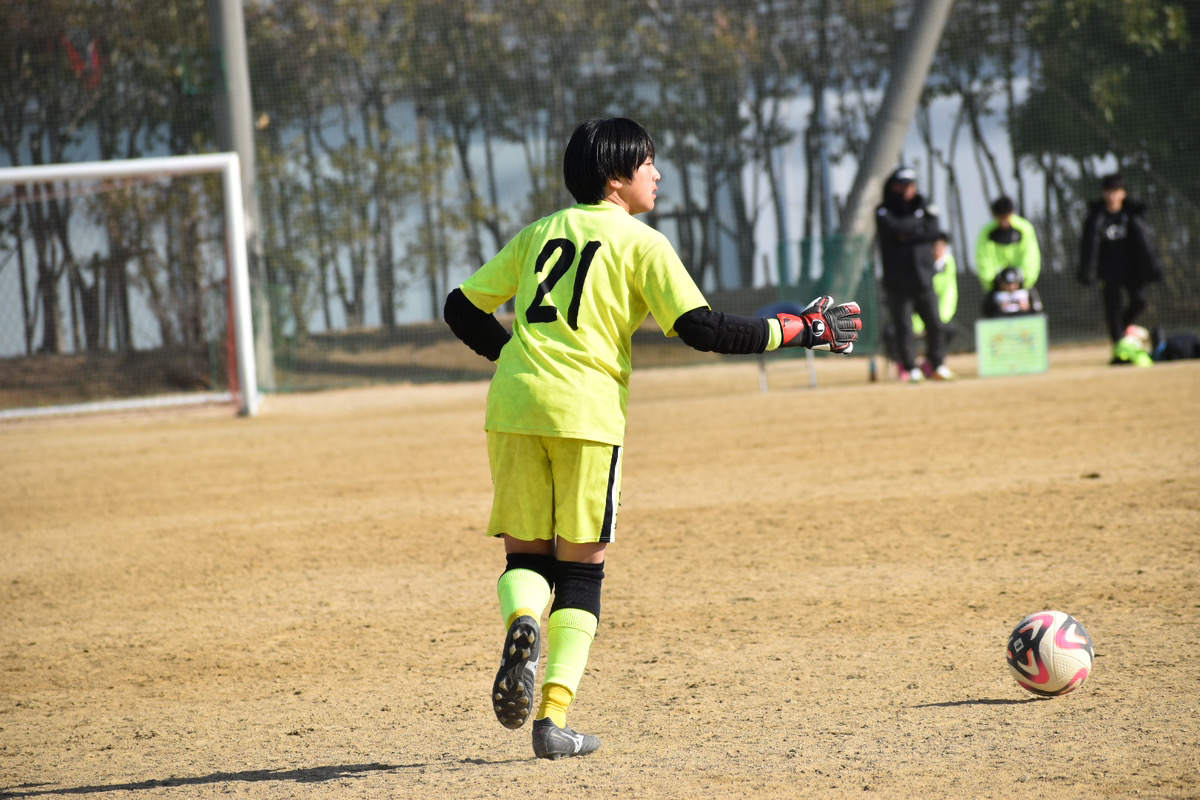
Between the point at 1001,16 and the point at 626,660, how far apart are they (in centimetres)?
1721

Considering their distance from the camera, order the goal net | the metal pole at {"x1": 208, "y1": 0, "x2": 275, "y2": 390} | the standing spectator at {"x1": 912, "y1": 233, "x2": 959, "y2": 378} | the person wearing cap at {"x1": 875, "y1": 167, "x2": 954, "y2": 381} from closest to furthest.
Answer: the person wearing cap at {"x1": 875, "y1": 167, "x2": 954, "y2": 381} → the goal net → the standing spectator at {"x1": 912, "y1": 233, "x2": 959, "y2": 378} → the metal pole at {"x1": 208, "y1": 0, "x2": 275, "y2": 390}

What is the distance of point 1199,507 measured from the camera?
6.37 metres

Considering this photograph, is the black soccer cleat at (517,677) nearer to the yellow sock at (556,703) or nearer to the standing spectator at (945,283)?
the yellow sock at (556,703)

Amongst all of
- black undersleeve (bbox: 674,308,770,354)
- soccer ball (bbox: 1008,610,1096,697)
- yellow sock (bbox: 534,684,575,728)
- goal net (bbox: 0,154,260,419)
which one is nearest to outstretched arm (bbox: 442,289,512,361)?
black undersleeve (bbox: 674,308,770,354)

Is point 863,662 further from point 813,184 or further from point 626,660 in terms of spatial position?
point 813,184

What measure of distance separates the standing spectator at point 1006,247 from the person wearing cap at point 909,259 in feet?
3.67

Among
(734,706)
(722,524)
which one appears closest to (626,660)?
(734,706)

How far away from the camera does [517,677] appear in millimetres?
3080

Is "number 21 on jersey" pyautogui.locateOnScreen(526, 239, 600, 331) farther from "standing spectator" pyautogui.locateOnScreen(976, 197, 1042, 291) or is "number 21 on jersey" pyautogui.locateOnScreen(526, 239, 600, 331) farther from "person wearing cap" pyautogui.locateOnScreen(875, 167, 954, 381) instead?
"standing spectator" pyautogui.locateOnScreen(976, 197, 1042, 291)

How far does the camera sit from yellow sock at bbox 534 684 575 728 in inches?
131

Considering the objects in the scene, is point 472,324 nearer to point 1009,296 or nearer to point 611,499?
point 611,499

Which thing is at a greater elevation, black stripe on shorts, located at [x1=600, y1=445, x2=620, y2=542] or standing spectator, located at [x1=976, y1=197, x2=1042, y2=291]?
standing spectator, located at [x1=976, y1=197, x2=1042, y2=291]

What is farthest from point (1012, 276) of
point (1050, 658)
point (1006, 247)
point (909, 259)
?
point (1050, 658)

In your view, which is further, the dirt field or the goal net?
the goal net
